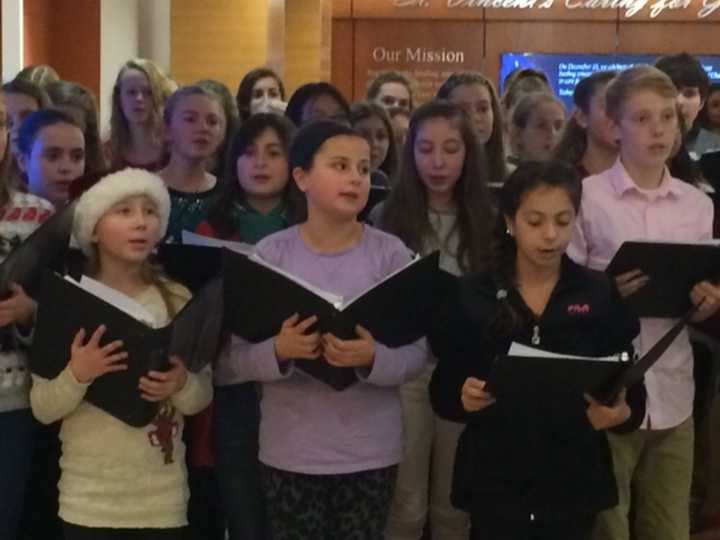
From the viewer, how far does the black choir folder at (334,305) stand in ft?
7.97

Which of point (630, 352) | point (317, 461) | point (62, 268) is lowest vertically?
point (317, 461)

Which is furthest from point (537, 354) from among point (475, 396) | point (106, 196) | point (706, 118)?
point (706, 118)

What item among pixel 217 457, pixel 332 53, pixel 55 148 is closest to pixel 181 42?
pixel 332 53

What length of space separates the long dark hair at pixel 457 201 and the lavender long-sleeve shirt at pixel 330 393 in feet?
1.23

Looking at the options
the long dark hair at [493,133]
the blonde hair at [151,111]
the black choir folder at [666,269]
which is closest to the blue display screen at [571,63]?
the long dark hair at [493,133]

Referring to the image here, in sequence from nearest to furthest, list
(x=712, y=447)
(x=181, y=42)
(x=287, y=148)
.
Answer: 1. (x=287, y=148)
2. (x=712, y=447)
3. (x=181, y=42)

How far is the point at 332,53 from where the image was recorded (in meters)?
10.5

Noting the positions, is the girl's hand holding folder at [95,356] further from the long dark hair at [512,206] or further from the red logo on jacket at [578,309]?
the red logo on jacket at [578,309]

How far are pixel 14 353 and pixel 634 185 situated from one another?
158 centimetres

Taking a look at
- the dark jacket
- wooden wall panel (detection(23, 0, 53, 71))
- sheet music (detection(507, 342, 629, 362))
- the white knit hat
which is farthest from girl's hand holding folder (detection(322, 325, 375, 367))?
wooden wall panel (detection(23, 0, 53, 71))

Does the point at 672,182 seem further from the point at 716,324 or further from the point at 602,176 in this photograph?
the point at 716,324

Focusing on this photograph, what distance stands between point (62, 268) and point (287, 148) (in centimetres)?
76

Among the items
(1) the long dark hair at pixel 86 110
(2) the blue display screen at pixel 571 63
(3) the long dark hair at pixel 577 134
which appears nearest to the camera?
(3) the long dark hair at pixel 577 134

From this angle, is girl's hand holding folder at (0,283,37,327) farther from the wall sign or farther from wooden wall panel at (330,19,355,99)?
the wall sign
